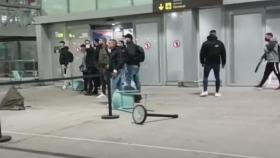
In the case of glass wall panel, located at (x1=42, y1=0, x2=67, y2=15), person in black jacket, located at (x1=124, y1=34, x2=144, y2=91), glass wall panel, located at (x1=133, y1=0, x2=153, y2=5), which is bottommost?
person in black jacket, located at (x1=124, y1=34, x2=144, y2=91)

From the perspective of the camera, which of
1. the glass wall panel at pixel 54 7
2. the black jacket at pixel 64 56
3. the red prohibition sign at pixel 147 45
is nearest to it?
the red prohibition sign at pixel 147 45

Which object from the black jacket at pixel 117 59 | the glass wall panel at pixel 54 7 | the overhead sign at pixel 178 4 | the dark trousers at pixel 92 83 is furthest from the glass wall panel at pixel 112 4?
the black jacket at pixel 117 59

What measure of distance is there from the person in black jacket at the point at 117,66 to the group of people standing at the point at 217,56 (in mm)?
2229

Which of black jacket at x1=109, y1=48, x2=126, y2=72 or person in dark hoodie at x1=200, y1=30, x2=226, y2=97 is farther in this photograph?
person in dark hoodie at x1=200, y1=30, x2=226, y2=97

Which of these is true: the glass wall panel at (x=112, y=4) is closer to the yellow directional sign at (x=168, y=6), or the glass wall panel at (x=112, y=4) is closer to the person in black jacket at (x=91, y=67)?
Result: the yellow directional sign at (x=168, y=6)

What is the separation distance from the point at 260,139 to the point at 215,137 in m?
0.73

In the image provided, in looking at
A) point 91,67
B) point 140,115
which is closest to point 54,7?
point 91,67

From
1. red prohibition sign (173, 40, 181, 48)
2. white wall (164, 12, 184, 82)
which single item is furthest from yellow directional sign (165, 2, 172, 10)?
red prohibition sign (173, 40, 181, 48)

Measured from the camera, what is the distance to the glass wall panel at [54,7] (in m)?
21.6

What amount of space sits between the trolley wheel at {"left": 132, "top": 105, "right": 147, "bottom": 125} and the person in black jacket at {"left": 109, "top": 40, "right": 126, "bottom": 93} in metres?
2.97

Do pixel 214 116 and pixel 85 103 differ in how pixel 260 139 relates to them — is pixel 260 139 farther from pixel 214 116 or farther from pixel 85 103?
pixel 85 103

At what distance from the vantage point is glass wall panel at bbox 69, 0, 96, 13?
67.1ft

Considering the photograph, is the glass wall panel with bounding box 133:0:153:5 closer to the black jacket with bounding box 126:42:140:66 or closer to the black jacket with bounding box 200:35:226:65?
the black jacket with bounding box 200:35:226:65

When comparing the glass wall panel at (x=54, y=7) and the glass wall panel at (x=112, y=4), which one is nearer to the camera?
the glass wall panel at (x=112, y=4)
